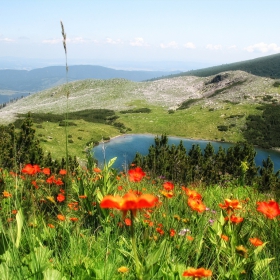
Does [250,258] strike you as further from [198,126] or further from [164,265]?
[198,126]

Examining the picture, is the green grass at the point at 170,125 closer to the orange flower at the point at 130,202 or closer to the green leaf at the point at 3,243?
the green leaf at the point at 3,243

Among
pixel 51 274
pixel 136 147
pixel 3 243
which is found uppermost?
pixel 3 243

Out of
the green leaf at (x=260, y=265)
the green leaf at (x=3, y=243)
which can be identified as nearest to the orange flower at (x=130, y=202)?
the green leaf at (x=3, y=243)

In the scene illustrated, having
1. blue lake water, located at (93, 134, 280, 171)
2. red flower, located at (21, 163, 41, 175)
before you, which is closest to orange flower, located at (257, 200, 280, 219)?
red flower, located at (21, 163, 41, 175)

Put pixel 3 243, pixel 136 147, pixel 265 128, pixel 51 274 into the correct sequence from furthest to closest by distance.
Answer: pixel 265 128, pixel 136 147, pixel 3 243, pixel 51 274

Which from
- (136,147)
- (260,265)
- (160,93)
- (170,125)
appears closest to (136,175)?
(260,265)

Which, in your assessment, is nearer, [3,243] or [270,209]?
[3,243]

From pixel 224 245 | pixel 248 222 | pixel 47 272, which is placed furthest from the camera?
pixel 248 222

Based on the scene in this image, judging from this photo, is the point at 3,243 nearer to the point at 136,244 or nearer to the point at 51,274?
the point at 51,274

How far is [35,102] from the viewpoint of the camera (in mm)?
134625

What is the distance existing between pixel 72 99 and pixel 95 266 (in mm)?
126825

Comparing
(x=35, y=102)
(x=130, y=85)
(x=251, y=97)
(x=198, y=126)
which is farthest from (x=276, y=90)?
(x=35, y=102)

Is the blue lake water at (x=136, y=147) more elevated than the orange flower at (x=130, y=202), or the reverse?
the orange flower at (x=130, y=202)

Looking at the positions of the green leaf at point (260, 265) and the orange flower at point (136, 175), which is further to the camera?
the orange flower at point (136, 175)
